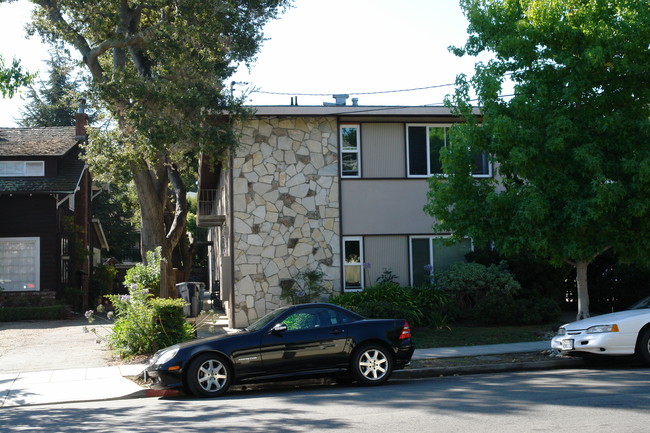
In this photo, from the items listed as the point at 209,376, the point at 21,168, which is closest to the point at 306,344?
the point at 209,376

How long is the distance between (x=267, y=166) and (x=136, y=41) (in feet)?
19.3

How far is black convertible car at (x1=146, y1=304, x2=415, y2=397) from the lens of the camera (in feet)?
34.9

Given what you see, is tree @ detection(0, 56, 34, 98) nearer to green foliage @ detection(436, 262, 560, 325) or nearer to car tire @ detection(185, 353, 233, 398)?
car tire @ detection(185, 353, 233, 398)

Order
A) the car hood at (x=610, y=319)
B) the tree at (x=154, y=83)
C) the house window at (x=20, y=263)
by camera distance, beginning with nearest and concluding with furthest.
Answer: the car hood at (x=610, y=319) → the tree at (x=154, y=83) → the house window at (x=20, y=263)

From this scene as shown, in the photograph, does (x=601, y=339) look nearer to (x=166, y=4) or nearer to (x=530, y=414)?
(x=530, y=414)

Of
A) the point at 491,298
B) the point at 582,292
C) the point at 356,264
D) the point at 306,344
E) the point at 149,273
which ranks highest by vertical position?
the point at 356,264

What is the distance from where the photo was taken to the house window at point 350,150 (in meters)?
20.0

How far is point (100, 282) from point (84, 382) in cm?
1999

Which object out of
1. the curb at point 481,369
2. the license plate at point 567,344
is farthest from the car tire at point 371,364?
the license plate at point 567,344

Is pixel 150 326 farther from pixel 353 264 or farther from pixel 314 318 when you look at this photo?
pixel 353 264

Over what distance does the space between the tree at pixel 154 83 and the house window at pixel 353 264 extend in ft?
14.5

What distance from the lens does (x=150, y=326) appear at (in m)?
14.6

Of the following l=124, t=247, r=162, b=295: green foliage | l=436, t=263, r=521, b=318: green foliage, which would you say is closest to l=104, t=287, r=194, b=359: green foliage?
l=124, t=247, r=162, b=295: green foliage

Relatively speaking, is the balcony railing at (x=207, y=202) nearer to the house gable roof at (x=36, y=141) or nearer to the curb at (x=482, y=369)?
the house gable roof at (x=36, y=141)
